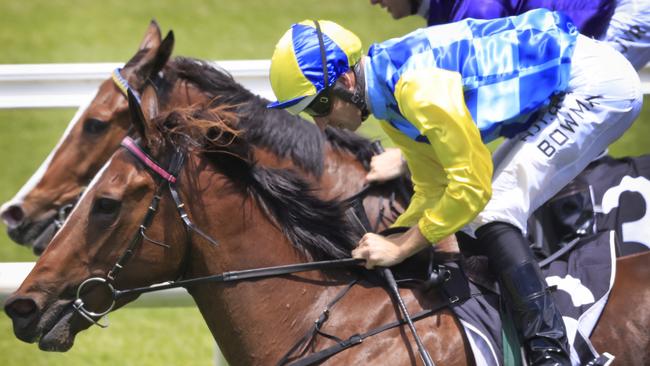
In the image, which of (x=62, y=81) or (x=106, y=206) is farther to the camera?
(x=62, y=81)

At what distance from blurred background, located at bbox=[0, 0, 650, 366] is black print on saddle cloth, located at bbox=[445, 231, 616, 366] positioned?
248 centimetres

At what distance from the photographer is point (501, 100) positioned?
3.09m

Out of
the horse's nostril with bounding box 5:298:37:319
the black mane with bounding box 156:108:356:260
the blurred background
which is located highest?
the black mane with bounding box 156:108:356:260

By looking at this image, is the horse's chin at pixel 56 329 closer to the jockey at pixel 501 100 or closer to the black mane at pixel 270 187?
the black mane at pixel 270 187

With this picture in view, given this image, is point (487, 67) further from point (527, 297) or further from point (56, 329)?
point (56, 329)

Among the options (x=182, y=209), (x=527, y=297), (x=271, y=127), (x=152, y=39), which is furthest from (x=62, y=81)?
(x=527, y=297)

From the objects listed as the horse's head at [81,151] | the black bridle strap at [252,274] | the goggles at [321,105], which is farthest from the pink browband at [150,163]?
the horse's head at [81,151]

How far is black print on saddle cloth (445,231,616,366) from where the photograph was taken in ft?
9.99

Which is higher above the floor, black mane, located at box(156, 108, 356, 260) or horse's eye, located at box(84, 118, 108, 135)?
black mane, located at box(156, 108, 356, 260)

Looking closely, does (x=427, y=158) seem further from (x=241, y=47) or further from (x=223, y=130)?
(x=241, y=47)

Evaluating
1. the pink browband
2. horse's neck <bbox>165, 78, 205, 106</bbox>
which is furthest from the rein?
horse's neck <bbox>165, 78, 205, 106</bbox>

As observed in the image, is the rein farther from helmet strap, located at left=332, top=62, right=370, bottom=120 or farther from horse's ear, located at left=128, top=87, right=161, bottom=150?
helmet strap, located at left=332, top=62, right=370, bottom=120

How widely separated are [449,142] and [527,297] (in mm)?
580

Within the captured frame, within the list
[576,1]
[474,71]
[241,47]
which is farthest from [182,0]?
[474,71]
